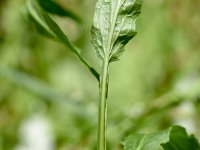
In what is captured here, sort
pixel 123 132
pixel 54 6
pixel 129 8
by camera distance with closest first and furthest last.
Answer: pixel 129 8 → pixel 54 6 → pixel 123 132

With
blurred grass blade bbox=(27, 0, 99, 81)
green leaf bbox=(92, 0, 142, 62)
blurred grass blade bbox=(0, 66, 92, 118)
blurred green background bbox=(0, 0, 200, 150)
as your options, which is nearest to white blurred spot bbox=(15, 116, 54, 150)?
blurred green background bbox=(0, 0, 200, 150)

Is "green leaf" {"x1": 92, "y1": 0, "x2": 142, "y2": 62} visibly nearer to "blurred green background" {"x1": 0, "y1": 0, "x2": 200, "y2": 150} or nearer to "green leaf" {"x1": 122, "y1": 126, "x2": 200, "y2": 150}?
"green leaf" {"x1": 122, "y1": 126, "x2": 200, "y2": 150}

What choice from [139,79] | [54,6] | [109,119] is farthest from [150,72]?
[54,6]

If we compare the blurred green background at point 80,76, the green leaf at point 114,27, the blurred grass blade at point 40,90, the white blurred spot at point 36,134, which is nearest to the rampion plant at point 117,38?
the green leaf at point 114,27

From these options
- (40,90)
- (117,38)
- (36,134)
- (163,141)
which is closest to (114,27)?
(117,38)

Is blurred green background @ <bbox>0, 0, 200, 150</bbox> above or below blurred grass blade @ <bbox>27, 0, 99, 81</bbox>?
below

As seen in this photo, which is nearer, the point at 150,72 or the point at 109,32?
the point at 109,32

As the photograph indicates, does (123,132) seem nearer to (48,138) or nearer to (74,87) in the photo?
(48,138)
